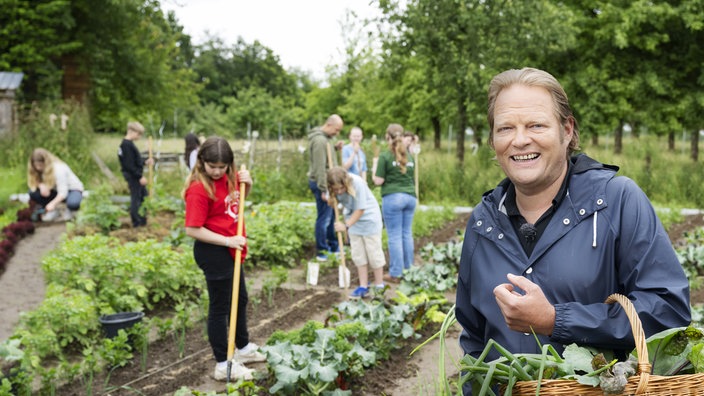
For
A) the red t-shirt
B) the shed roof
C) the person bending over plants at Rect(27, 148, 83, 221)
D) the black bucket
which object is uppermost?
the shed roof

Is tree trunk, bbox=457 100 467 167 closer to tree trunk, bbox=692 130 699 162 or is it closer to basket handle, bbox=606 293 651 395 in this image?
tree trunk, bbox=692 130 699 162

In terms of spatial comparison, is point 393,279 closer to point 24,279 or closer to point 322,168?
point 322,168

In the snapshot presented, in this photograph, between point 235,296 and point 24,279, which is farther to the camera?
point 24,279

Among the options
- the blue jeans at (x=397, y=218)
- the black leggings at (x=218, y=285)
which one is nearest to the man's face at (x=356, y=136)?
the blue jeans at (x=397, y=218)

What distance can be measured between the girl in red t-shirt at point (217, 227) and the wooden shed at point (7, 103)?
636 inches

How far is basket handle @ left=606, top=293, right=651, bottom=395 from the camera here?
1435 mm

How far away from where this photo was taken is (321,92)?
34625 millimetres

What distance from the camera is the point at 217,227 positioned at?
197 inches

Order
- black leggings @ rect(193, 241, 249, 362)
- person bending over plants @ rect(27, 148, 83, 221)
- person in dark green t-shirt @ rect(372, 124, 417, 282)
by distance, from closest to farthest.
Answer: black leggings @ rect(193, 241, 249, 362) → person in dark green t-shirt @ rect(372, 124, 417, 282) → person bending over plants @ rect(27, 148, 83, 221)

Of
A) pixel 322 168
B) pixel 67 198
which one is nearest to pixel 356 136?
pixel 322 168

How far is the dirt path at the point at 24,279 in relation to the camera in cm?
746

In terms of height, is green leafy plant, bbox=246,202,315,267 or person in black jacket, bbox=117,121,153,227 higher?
person in black jacket, bbox=117,121,153,227

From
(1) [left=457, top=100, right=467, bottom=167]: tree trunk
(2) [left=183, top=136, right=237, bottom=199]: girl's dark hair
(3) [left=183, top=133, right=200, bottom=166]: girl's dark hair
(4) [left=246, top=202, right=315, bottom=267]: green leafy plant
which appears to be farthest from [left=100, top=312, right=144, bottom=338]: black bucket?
(1) [left=457, top=100, right=467, bottom=167]: tree trunk

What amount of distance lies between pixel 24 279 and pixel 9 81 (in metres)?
13.2
